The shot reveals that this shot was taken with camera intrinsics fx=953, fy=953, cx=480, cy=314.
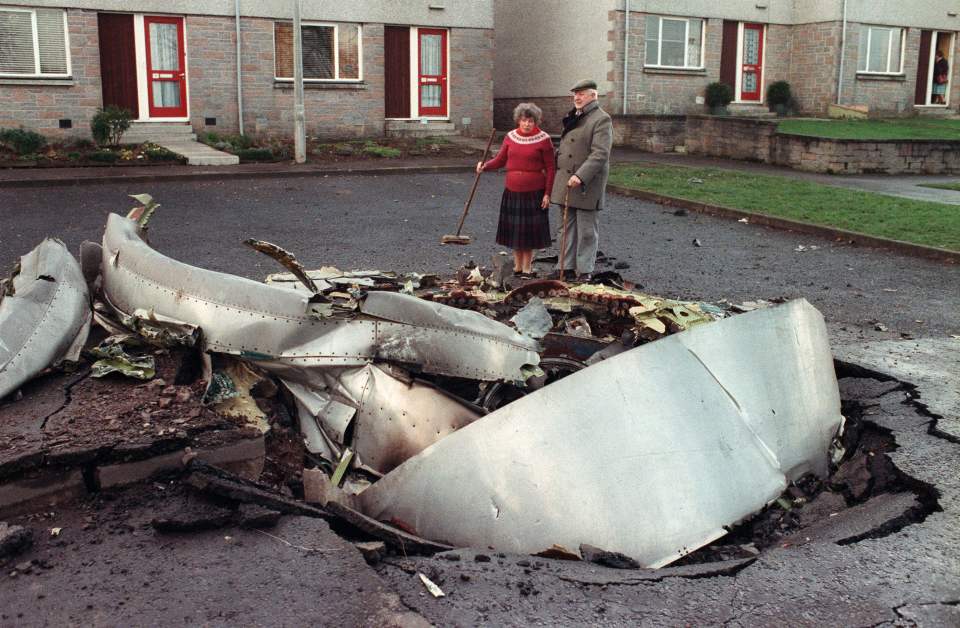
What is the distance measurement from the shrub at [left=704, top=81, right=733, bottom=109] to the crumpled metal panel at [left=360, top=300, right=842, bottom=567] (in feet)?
79.8

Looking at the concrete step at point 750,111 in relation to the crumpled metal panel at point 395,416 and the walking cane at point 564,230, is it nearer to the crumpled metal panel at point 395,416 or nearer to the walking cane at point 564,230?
the walking cane at point 564,230

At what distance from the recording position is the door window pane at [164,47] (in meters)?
21.9

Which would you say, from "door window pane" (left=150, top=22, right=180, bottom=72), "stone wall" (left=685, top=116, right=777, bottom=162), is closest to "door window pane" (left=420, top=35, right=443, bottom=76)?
"door window pane" (left=150, top=22, right=180, bottom=72)

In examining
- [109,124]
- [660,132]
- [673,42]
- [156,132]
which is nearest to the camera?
[109,124]

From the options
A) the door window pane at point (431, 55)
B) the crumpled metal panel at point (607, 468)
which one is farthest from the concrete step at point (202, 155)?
the crumpled metal panel at point (607, 468)

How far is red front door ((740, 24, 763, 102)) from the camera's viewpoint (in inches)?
1153

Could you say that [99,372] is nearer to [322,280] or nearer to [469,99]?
[322,280]

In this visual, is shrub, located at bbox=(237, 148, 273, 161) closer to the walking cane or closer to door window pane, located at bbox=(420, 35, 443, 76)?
door window pane, located at bbox=(420, 35, 443, 76)

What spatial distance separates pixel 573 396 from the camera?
4.14m

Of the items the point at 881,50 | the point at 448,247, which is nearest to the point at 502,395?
the point at 448,247

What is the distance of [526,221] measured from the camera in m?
9.12

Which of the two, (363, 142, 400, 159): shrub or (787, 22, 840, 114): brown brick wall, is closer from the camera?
(363, 142, 400, 159): shrub

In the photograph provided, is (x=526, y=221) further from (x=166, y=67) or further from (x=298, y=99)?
(x=166, y=67)

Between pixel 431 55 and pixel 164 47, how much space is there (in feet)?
22.6
